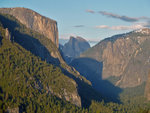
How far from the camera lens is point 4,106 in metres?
192

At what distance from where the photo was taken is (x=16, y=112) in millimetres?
199875

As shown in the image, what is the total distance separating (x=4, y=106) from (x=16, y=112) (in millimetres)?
9551
